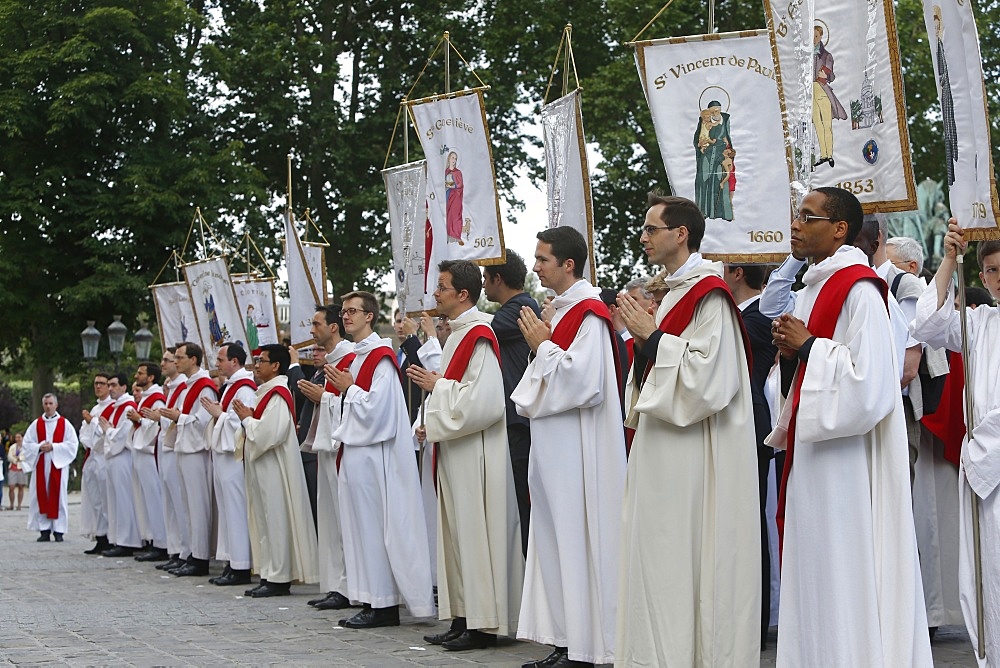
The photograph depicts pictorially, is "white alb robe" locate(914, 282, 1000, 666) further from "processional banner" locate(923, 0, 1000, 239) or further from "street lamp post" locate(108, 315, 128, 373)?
"street lamp post" locate(108, 315, 128, 373)

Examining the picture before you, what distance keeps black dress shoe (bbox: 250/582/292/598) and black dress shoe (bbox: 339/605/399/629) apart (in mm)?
2123

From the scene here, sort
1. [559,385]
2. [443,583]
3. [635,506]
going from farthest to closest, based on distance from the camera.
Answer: [443,583] → [559,385] → [635,506]

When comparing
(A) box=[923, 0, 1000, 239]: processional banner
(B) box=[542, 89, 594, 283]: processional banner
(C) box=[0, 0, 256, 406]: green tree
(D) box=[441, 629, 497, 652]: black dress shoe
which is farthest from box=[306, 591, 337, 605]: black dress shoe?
(C) box=[0, 0, 256, 406]: green tree

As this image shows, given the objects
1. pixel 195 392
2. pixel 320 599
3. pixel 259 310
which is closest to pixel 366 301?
pixel 320 599

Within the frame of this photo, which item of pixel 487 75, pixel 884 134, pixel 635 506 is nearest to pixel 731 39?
pixel 884 134

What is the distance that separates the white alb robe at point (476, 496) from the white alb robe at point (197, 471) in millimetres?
5446

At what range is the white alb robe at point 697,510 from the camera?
19.7 ft

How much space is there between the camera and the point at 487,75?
29.5 metres

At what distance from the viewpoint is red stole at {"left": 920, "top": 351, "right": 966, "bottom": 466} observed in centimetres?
787

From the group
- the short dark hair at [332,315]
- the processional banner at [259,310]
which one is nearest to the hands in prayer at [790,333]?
the short dark hair at [332,315]

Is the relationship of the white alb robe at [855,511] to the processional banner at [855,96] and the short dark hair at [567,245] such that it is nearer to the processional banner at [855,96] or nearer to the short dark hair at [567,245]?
the processional banner at [855,96]

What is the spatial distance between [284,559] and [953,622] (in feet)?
18.1

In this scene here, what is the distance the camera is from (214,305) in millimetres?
16484

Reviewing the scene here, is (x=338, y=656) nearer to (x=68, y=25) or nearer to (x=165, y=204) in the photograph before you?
(x=165, y=204)
